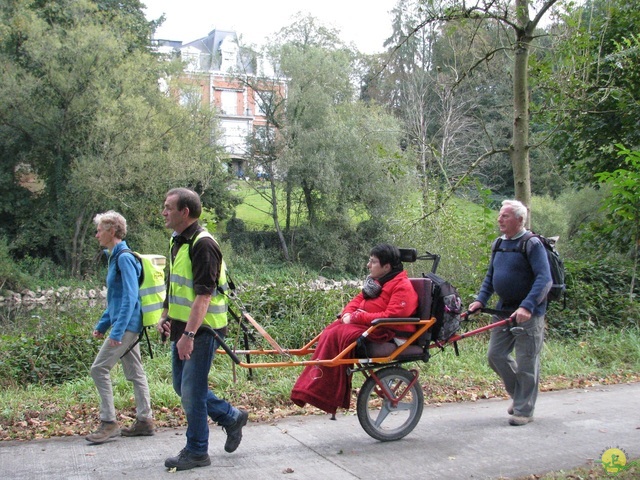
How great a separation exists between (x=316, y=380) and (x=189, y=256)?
1.46 metres

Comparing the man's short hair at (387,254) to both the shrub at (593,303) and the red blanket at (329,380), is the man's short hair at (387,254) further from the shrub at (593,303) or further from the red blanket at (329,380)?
the shrub at (593,303)

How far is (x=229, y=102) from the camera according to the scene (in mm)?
46281

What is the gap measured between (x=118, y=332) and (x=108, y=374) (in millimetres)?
436

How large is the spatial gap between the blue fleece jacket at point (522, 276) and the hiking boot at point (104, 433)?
3.59m

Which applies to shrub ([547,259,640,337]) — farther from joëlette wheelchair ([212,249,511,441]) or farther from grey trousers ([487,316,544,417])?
joëlette wheelchair ([212,249,511,441])

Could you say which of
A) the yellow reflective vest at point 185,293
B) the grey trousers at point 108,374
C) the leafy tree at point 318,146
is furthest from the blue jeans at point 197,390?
the leafy tree at point 318,146

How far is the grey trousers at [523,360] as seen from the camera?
20.6ft

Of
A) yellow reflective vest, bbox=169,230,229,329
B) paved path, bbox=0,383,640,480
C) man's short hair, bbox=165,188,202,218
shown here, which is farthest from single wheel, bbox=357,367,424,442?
man's short hair, bbox=165,188,202,218

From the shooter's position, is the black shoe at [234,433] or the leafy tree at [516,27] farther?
the leafy tree at [516,27]

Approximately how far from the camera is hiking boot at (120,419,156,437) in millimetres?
5777

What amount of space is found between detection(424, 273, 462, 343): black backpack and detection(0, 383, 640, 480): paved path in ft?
3.00

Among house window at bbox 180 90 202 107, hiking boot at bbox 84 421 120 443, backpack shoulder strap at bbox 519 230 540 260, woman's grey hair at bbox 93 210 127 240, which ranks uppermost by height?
house window at bbox 180 90 202 107

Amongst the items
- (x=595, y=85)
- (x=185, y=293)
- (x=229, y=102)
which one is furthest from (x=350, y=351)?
(x=229, y=102)

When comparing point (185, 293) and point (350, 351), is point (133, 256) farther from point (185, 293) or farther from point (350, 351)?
point (350, 351)
